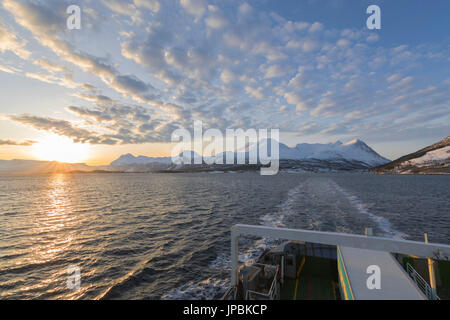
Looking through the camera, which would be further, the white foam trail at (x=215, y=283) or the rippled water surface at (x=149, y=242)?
the rippled water surface at (x=149, y=242)

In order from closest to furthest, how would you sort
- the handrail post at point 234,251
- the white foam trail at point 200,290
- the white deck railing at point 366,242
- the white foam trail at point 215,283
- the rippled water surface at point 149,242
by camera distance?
the white deck railing at point 366,242 → the handrail post at point 234,251 → the white foam trail at point 200,290 → the white foam trail at point 215,283 → the rippled water surface at point 149,242

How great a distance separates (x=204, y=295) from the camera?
16219 mm

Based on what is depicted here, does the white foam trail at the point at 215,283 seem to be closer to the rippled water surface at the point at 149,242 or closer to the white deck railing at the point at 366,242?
the rippled water surface at the point at 149,242

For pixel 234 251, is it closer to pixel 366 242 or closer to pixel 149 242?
pixel 366 242

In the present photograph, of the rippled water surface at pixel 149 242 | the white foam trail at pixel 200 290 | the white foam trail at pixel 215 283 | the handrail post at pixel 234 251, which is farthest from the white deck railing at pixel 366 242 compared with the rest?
the rippled water surface at pixel 149 242

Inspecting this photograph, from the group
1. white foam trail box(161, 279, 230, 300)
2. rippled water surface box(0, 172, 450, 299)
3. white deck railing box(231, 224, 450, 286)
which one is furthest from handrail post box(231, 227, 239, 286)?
rippled water surface box(0, 172, 450, 299)

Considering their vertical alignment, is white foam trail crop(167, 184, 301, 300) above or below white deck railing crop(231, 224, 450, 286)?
below

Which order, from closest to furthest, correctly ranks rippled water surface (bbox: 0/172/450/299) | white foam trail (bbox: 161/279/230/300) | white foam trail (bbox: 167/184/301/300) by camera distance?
white foam trail (bbox: 161/279/230/300), white foam trail (bbox: 167/184/301/300), rippled water surface (bbox: 0/172/450/299)

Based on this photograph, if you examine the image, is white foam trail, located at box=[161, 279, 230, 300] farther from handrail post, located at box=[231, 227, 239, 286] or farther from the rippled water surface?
handrail post, located at box=[231, 227, 239, 286]

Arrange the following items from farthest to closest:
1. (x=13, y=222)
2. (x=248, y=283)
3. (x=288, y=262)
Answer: (x=13, y=222), (x=288, y=262), (x=248, y=283)

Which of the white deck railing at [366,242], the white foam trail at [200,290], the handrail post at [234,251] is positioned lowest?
the white foam trail at [200,290]
